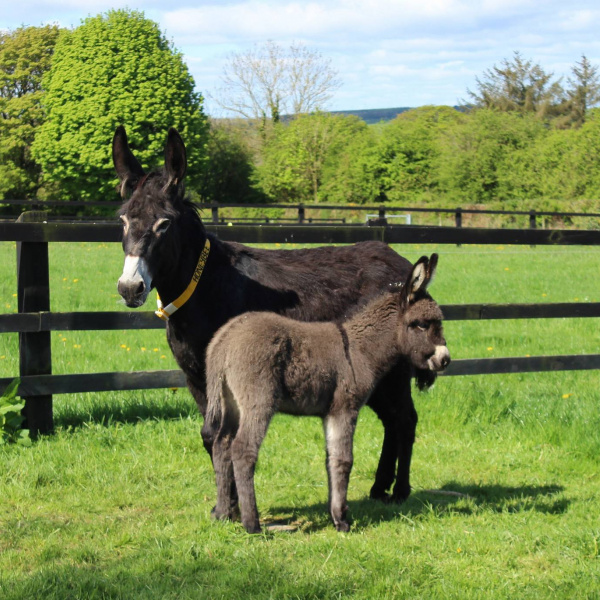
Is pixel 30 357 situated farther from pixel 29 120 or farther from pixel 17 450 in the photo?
pixel 29 120

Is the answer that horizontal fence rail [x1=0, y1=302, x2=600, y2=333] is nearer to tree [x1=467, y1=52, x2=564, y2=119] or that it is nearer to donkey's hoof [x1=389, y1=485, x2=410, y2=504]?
donkey's hoof [x1=389, y1=485, x2=410, y2=504]

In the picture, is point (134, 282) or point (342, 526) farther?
point (342, 526)

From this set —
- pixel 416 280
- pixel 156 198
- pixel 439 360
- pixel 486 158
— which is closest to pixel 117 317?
pixel 156 198

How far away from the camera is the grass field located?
380 cm

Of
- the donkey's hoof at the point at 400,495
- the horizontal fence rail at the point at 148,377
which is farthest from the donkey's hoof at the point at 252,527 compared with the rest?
the horizontal fence rail at the point at 148,377

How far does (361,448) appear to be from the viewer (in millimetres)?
6254

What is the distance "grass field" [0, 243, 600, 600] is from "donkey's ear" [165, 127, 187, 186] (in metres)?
2.02

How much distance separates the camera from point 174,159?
4.47 m

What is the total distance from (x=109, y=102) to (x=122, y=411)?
31.2m

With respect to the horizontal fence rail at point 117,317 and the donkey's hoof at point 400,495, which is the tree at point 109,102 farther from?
the donkey's hoof at point 400,495

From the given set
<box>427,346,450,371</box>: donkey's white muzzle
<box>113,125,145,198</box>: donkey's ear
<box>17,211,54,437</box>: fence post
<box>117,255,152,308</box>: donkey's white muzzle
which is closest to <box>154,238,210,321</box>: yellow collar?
<box>117,255,152,308</box>: donkey's white muzzle

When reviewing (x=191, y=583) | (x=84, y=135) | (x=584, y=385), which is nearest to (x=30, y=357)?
(x=191, y=583)

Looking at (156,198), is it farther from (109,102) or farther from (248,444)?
(109,102)

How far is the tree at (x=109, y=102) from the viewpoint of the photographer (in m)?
35.1
